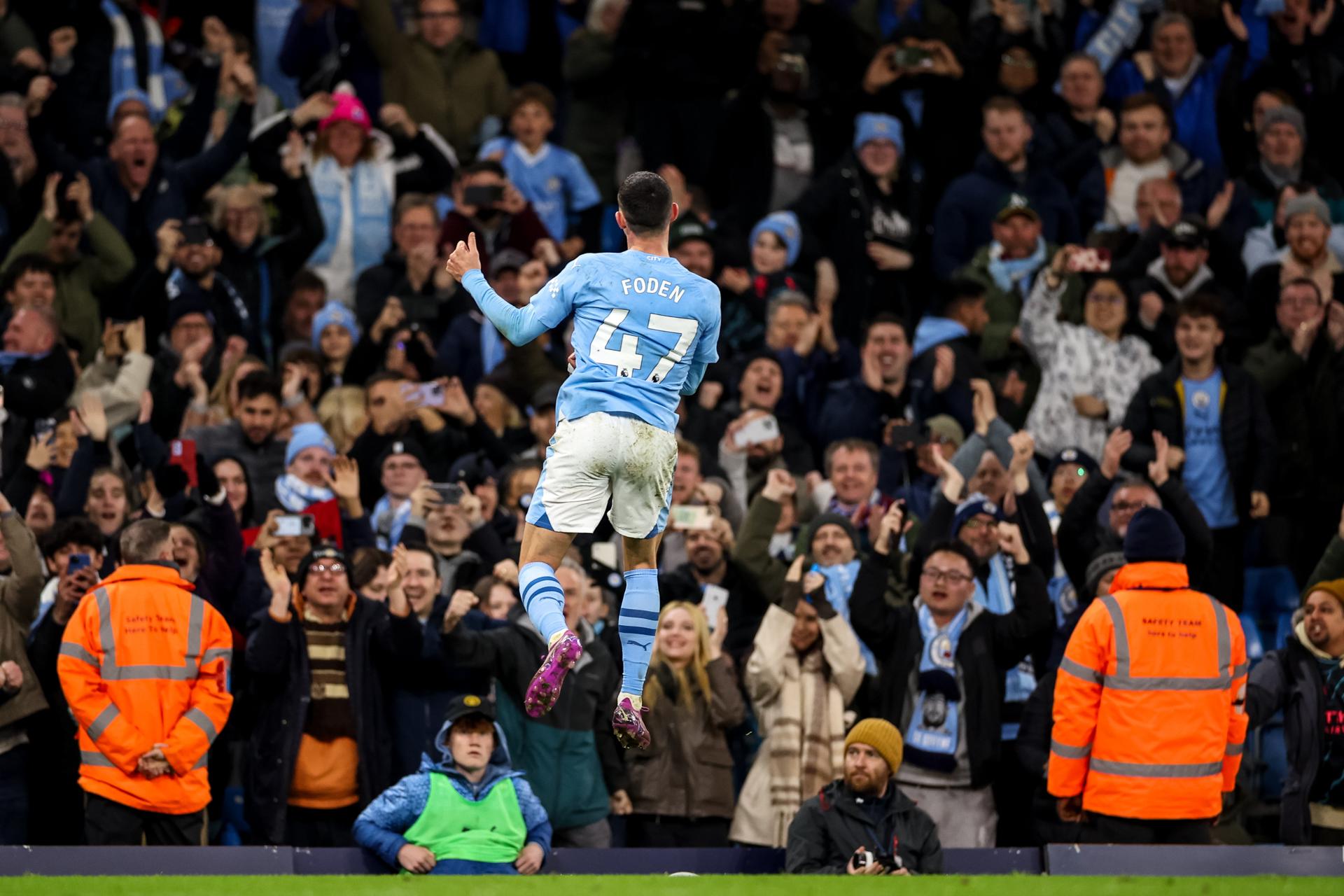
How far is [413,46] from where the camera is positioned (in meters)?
17.6

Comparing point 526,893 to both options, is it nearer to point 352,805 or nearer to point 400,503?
point 352,805

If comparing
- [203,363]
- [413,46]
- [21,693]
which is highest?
[413,46]

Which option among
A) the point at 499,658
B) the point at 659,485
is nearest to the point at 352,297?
the point at 499,658

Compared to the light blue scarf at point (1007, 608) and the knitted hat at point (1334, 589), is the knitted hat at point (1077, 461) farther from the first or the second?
the knitted hat at point (1334, 589)

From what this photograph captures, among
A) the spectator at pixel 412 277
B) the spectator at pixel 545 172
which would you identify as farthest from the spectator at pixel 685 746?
the spectator at pixel 545 172

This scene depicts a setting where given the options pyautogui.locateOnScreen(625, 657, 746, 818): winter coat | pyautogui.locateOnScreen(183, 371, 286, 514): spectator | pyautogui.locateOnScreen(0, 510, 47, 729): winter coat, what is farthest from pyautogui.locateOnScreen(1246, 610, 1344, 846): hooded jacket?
pyautogui.locateOnScreen(0, 510, 47, 729): winter coat

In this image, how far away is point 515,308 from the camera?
8484 mm

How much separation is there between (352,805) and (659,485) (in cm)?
346

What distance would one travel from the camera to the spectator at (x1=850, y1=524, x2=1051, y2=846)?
11.4 meters

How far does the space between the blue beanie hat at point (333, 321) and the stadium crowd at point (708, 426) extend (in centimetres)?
5

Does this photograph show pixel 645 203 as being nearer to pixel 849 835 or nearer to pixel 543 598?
pixel 543 598

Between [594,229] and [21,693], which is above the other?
[594,229]

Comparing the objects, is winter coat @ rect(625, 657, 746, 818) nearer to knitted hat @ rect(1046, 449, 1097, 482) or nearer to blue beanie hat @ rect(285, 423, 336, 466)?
blue beanie hat @ rect(285, 423, 336, 466)

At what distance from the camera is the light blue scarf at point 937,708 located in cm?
1141
